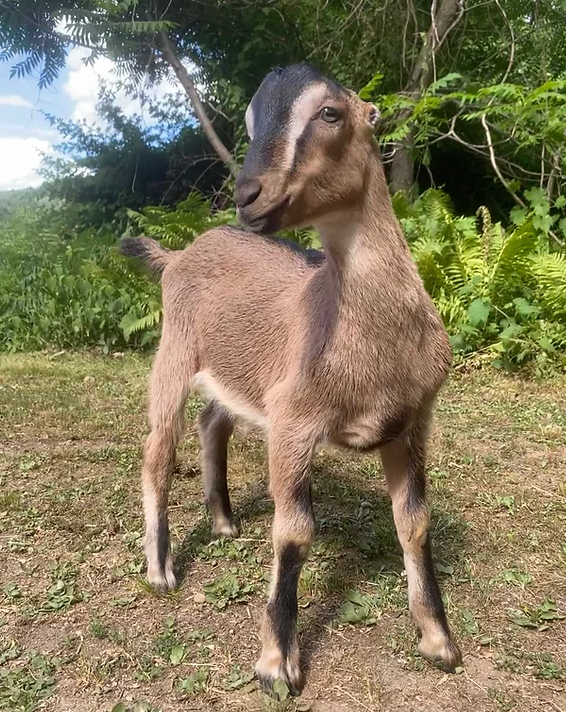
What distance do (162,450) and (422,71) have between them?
22.9 feet

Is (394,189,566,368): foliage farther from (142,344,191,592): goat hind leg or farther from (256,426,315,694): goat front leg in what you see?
(256,426,315,694): goat front leg

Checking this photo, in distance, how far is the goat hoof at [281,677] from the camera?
239 cm

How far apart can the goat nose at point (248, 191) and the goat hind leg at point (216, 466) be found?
1.82 meters

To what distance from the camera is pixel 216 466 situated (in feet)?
11.9

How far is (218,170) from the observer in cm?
1103

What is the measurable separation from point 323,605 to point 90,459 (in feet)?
7.11

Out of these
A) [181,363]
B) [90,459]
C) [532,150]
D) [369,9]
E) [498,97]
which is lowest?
[90,459]

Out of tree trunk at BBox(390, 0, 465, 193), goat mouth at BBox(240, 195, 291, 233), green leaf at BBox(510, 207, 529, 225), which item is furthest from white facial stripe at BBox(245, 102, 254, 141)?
tree trunk at BBox(390, 0, 465, 193)

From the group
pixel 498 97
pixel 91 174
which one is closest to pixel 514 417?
pixel 498 97

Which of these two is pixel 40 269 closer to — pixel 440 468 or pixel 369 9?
pixel 369 9

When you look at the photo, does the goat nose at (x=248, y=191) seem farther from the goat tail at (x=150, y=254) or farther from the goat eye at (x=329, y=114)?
the goat tail at (x=150, y=254)

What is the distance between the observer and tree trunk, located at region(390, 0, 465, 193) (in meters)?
7.86

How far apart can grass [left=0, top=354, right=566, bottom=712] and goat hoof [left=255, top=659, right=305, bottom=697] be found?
44mm

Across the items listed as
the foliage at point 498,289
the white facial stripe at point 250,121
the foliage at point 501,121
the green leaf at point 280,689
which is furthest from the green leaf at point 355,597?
the foliage at point 501,121
